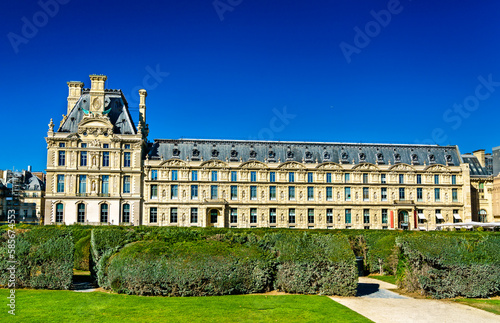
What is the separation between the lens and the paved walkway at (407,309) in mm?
18188

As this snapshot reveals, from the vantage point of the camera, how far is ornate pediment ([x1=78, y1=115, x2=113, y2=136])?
70375mm

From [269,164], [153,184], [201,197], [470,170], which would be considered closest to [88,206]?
[153,184]

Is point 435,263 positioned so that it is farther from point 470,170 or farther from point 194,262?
point 470,170

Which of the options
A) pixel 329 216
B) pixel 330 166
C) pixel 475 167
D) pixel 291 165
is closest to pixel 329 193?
pixel 329 216

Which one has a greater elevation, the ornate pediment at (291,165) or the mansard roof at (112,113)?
the mansard roof at (112,113)

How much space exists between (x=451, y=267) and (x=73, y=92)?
68.6m

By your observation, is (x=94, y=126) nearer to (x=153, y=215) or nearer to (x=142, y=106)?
(x=142, y=106)

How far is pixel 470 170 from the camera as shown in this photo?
80.2 m

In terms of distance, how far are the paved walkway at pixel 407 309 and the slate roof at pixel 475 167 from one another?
210 ft

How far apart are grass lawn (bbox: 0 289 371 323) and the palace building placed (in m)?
50.0

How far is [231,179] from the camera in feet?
241

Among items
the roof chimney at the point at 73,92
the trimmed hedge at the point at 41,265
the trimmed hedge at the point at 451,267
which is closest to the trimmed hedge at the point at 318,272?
the trimmed hedge at the point at 451,267

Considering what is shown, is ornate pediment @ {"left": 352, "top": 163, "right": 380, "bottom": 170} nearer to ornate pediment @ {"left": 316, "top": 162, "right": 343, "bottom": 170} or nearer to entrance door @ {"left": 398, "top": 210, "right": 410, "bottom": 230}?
ornate pediment @ {"left": 316, "top": 162, "right": 343, "bottom": 170}

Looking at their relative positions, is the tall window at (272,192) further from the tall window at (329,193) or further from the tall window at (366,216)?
the tall window at (366,216)
